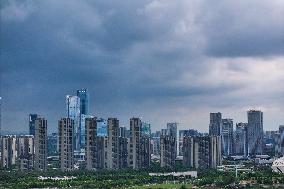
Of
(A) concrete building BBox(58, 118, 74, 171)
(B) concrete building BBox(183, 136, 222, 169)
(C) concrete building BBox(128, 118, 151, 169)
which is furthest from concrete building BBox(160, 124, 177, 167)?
(A) concrete building BBox(58, 118, 74, 171)

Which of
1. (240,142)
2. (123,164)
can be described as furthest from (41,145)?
(240,142)

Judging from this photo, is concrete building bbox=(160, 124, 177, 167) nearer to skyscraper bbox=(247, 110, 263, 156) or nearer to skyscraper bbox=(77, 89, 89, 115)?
skyscraper bbox=(247, 110, 263, 156)

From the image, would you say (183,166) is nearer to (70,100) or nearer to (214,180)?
(214,180)

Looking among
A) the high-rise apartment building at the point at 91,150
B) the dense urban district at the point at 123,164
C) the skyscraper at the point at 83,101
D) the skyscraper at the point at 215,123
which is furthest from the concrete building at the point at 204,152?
the skyscraper at the point at 83,101

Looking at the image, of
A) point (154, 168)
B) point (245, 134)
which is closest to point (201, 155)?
point (154, 168)

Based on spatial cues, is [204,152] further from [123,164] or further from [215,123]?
[215,123]

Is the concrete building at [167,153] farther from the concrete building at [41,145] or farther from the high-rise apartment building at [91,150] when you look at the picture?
the concrete building at [41,145]
